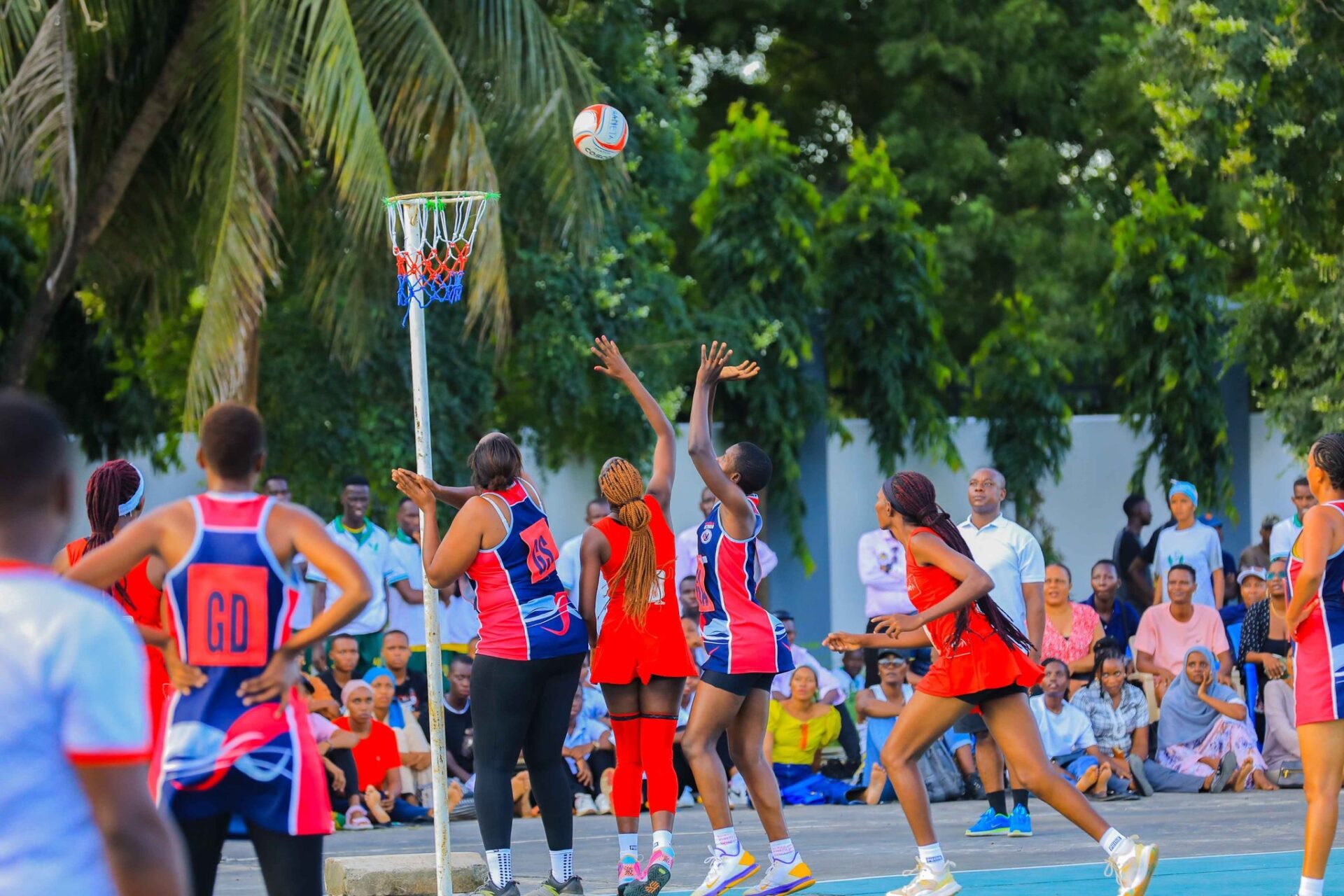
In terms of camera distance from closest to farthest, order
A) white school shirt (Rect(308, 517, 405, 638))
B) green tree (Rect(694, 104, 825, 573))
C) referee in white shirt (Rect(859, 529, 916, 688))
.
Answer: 1. white school shirt (Rect(308, 517, 405, 638))
2. referee in white shirt (Rect(859, 529, 916, 688))
3. green tree (Rect(694, 104, 825, 573))

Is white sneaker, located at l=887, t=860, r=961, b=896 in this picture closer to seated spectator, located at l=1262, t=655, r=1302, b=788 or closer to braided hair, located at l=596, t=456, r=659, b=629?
braided hair, located at l=596, t=456, r=659, b=629

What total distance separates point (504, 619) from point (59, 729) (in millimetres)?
4696

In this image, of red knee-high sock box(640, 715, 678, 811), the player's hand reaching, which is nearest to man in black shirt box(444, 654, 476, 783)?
red knee-high sock box(640, 715, 678, 811)

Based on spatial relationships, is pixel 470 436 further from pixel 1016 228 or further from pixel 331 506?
pixel 1016 228

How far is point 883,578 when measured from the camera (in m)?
14.4

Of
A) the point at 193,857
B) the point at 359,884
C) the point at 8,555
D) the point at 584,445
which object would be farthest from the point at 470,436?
the point at 8,555

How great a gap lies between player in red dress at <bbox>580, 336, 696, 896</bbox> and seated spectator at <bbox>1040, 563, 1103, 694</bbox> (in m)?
5.41

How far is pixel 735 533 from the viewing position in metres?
7.70

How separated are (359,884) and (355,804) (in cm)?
347

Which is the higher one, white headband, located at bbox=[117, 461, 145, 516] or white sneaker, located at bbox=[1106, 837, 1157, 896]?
white headband, located at bbox=[117, 461, 145, 516]

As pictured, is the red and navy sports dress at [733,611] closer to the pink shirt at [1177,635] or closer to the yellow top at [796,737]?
the yellow top at [796,737]

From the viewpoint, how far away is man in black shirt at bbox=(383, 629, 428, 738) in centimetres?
1183

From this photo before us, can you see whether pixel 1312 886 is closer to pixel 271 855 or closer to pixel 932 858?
pixel 932 858

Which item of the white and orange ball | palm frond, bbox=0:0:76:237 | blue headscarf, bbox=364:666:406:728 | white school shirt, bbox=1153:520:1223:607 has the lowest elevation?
blue headscarf, bbox=364:666:406:728
